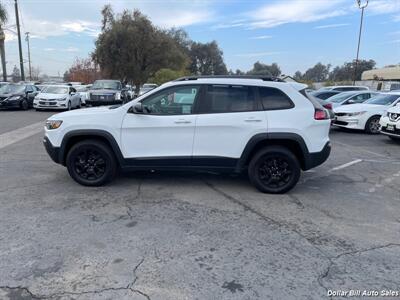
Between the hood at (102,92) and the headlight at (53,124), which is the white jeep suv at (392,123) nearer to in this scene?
the headlight at (53,124)

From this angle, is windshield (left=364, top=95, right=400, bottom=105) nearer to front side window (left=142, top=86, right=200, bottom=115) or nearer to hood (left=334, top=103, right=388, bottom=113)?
hood (left=334, top=103, right=388, bottom=113)

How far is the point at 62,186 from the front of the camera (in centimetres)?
602

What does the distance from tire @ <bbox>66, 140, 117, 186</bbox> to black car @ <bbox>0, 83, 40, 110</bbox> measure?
52.5 ft

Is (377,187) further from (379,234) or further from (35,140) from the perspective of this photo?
(35,140)

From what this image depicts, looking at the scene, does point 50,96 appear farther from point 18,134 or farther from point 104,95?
point 18,134

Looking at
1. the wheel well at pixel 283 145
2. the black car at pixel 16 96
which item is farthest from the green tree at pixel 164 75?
the wheel well at pixel 283 145

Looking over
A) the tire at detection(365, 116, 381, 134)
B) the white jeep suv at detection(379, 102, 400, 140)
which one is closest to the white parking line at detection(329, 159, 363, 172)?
the white jeep suv at detection(379, 102, 400, 140)

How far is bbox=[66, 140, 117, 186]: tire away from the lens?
5844 millimetres

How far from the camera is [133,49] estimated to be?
32500 millimetres

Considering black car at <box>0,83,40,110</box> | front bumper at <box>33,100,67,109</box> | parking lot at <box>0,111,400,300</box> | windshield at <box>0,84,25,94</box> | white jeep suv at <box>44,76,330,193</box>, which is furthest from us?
windshield at <box>0,84,25,94</box>

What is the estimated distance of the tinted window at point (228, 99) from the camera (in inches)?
225

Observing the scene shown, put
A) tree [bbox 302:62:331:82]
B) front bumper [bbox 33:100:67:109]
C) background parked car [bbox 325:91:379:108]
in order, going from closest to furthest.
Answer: background parked car [bbox 325:91:379:108]
front bumper [bbox 33:100:67:109]
tree [bbox 302:62:331:82]

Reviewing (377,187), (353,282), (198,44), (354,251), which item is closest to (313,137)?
(377,187)

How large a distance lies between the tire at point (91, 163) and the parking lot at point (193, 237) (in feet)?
0.70
